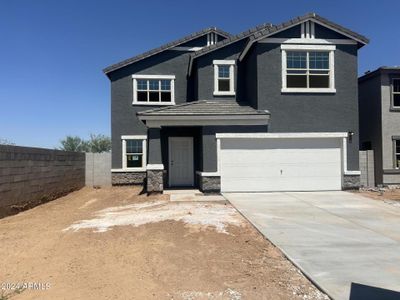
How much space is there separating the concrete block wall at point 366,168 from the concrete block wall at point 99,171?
1354 centimetres

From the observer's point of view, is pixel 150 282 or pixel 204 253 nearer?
pixel 150 282

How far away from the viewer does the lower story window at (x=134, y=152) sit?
20750 mm

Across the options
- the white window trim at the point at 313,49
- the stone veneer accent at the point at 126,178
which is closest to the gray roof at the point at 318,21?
the white window trim at the point at 313,49

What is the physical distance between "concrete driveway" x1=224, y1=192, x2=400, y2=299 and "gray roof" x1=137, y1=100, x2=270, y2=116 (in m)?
3.68

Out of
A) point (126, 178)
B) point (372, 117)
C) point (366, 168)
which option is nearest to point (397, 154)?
point (366, 168)

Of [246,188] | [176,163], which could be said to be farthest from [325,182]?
[176,163]

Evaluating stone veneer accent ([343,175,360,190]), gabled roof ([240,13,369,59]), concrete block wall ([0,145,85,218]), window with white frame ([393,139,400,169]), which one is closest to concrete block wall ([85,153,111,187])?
concrete block wall ([0,145,85,218])

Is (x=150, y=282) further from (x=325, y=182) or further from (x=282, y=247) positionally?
(x=325, y=182)

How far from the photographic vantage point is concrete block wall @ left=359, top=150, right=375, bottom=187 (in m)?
17.8

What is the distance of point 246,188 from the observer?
51.3 ft

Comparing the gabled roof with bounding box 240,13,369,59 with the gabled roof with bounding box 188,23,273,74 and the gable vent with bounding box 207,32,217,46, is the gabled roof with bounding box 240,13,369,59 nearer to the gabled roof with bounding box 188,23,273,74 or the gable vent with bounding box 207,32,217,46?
the gabled roof with bounding box 188,23,273,74

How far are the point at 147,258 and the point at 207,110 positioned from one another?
10139mm

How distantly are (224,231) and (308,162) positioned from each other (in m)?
8.57

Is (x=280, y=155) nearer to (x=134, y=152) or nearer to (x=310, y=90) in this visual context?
(x=310, y=90)
